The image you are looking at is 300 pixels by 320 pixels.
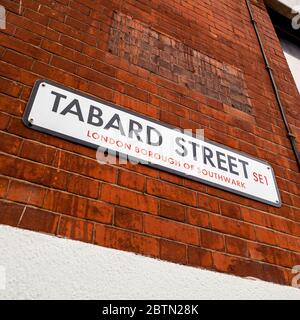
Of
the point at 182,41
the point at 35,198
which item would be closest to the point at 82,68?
the point at 35,198

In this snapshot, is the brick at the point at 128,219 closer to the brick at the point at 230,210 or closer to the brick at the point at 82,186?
the brick at the point at 82,186

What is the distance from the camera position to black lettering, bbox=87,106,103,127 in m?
1.67

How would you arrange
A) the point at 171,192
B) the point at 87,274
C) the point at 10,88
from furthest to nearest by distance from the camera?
the point at 171,192
the point at 10,88
the point at 87,274

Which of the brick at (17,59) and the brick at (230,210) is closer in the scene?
the brick at (17,59)

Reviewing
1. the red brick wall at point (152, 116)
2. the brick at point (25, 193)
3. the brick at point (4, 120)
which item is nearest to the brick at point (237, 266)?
the red brick wall at point (152, 116)

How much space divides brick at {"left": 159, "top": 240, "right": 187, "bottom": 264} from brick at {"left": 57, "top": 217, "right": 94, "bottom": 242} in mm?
336

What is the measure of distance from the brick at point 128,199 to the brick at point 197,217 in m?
0.19

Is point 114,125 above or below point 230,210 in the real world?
above

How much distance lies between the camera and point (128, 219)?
147cm

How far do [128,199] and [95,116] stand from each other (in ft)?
1.58

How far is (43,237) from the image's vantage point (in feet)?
4.03

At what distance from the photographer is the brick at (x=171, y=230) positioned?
59.2 inches

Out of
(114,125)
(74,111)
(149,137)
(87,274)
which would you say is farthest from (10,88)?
(87,274)

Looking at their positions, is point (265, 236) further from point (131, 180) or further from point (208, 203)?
point (131, 180)
